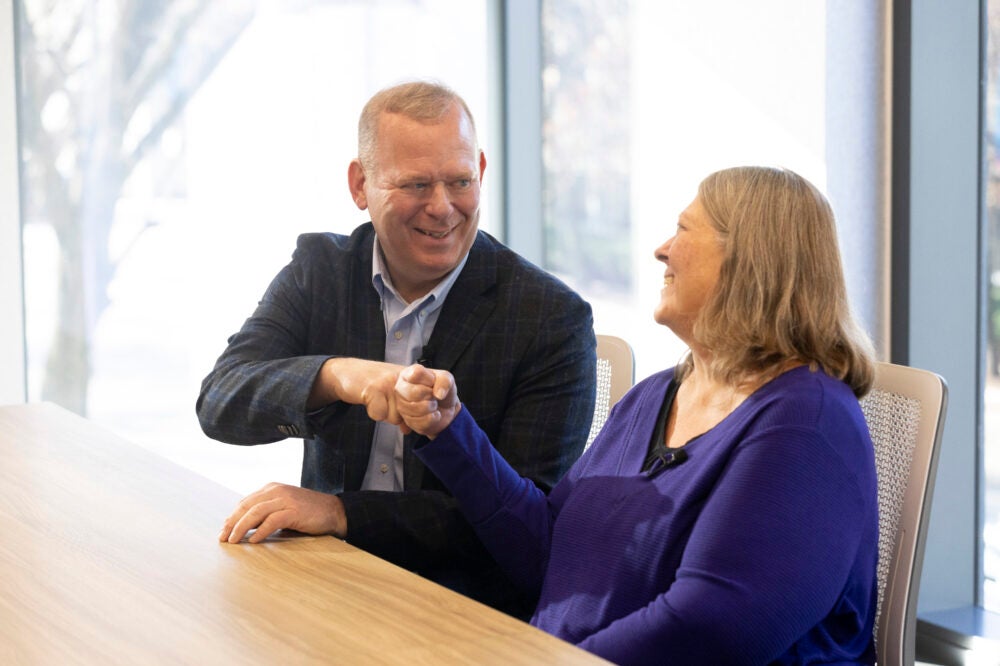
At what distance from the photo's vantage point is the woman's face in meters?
1.62

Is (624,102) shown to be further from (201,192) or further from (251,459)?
(251,459)

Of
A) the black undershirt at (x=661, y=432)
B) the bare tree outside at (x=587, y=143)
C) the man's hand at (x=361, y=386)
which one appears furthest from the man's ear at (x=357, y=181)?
the bare tree outside at (x=587, y=143)

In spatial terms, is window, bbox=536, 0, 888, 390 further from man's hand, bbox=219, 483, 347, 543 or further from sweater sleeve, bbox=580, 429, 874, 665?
sweater sleeve, bbox=580, 429, 874, 665

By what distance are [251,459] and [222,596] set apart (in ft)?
10.7

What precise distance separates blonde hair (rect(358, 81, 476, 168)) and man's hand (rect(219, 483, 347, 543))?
2.23 ft

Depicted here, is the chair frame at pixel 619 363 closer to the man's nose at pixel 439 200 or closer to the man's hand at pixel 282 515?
the man's nose at pixel 439 200

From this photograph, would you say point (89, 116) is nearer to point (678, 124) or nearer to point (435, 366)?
point (678, 124)

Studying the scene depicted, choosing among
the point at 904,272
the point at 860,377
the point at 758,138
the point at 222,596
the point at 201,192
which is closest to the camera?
the point at 222,596

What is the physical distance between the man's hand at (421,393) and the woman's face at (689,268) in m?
0.35

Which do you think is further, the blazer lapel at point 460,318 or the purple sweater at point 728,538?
the blazer lapel at point 460,318

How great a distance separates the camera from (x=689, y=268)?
5.39 feet

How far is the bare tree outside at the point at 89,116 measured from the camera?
3889 millimetres

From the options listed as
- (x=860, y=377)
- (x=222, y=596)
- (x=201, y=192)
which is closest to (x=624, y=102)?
(x=201, y=192)

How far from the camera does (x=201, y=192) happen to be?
4.25m
